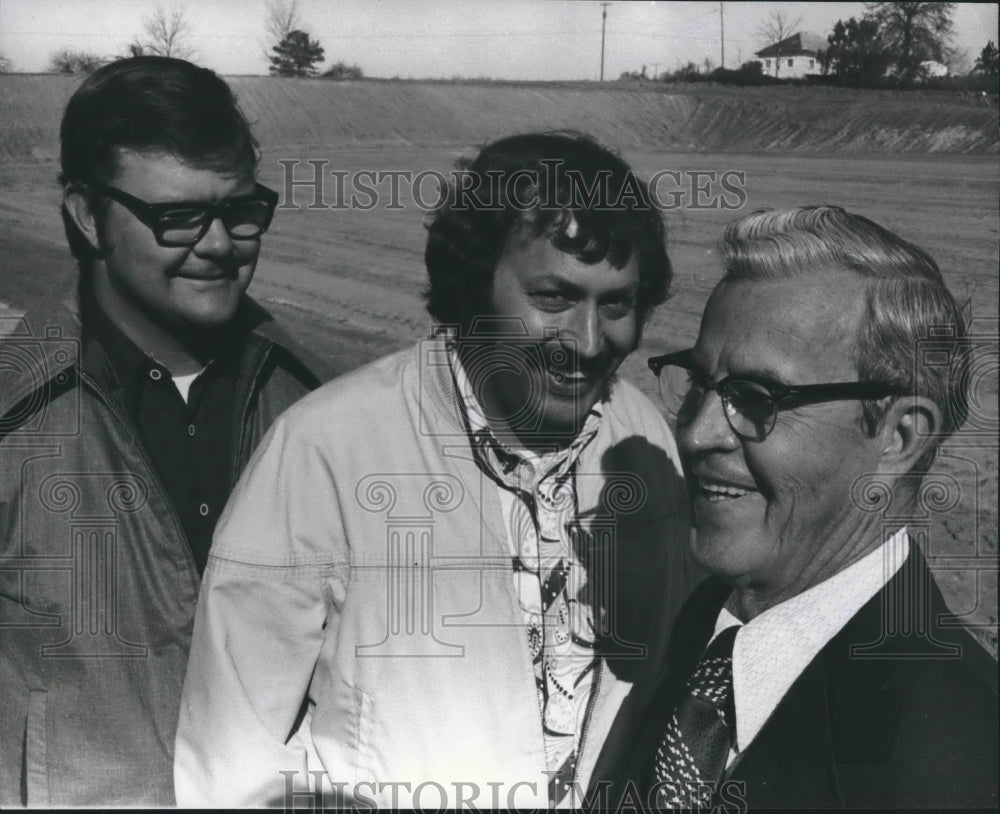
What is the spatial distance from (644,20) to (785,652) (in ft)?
4.42

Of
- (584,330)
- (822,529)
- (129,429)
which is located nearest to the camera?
(822,529)

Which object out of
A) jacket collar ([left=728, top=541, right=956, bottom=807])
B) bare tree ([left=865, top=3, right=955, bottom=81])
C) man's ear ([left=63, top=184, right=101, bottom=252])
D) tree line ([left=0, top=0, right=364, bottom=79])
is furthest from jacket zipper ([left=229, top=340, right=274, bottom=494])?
bare tree ([left=865, top=3, right=955, bottom=81])

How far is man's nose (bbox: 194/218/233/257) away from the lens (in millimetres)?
1997

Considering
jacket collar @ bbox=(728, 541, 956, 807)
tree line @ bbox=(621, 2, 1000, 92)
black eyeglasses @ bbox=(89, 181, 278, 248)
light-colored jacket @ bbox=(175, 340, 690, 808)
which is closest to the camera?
jacket collar @ bbox=(728, 541, 956, 807)

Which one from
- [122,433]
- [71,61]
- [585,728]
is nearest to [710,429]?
[585,728]

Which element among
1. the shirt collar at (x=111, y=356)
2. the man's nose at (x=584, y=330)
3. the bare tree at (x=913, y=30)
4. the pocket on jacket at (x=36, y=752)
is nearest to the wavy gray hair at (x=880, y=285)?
the man's nose at (x=584, y=330)

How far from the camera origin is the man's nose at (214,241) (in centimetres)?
200

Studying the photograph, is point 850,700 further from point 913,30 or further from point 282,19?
point 282,19

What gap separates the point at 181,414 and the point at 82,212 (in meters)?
0.44

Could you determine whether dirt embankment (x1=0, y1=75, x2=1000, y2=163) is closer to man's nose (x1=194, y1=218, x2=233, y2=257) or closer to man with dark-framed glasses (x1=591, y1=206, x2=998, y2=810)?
man's nose (x1=194, y1=218, x2=233, y2=257)

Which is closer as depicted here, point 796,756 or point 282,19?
point 796,756

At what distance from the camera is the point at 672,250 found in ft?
7.18

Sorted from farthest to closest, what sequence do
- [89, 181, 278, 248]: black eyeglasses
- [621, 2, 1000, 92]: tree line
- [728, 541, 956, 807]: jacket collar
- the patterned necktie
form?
[621, 2, 1000, 92]: tree line, [89, 181, 278, 248]: black eyeglasses, the patterned necktie, [728, 541, 956, 807]: jacket collar

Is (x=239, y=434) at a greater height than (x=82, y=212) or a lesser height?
lesser
